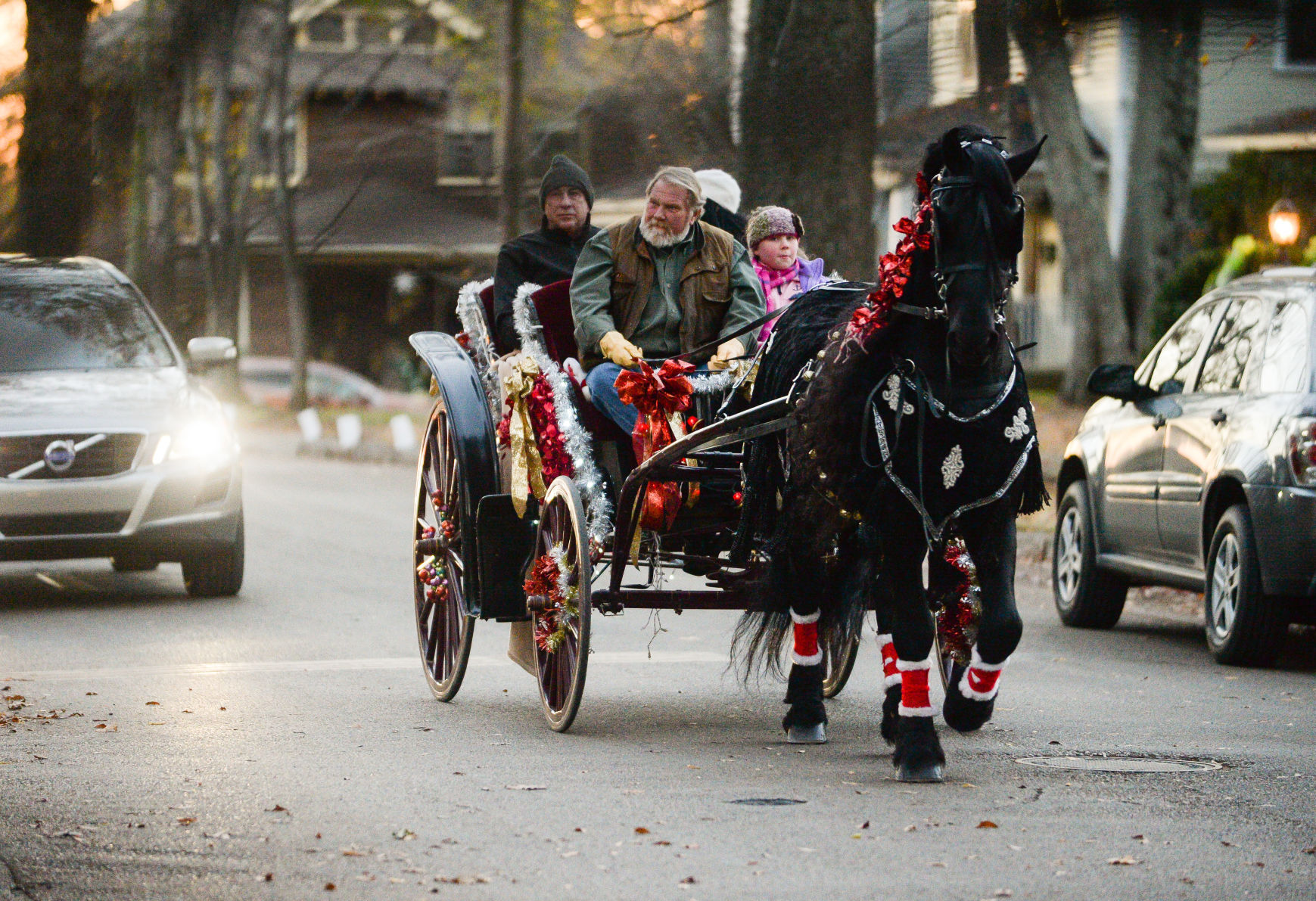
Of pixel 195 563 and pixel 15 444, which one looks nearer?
pixel 15 444

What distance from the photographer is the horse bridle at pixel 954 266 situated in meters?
6.34

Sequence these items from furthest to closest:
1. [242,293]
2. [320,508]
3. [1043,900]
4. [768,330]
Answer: [242,293] < [320,508] < [768,330] < [1043,900]

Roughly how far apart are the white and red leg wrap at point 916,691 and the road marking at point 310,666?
9.97 feet

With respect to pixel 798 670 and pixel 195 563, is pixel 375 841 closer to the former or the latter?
pixel 798 670

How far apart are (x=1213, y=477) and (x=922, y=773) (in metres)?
4.05

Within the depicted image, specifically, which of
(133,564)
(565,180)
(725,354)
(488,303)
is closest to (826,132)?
(133,564)

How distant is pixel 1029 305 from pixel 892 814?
30.7 metres

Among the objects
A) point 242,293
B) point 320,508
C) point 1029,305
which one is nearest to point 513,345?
point 320,508

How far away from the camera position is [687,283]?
8.26m

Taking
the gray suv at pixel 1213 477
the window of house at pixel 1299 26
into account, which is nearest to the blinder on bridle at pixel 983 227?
the window of house at pixel 1299 26

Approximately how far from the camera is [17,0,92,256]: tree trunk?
62.0ft

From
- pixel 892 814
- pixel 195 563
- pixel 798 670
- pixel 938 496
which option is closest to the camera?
pixel 892 814

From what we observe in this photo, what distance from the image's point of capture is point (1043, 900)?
517 centimetres

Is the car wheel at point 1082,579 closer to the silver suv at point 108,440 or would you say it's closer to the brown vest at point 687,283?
the brown vest at point 687,283
